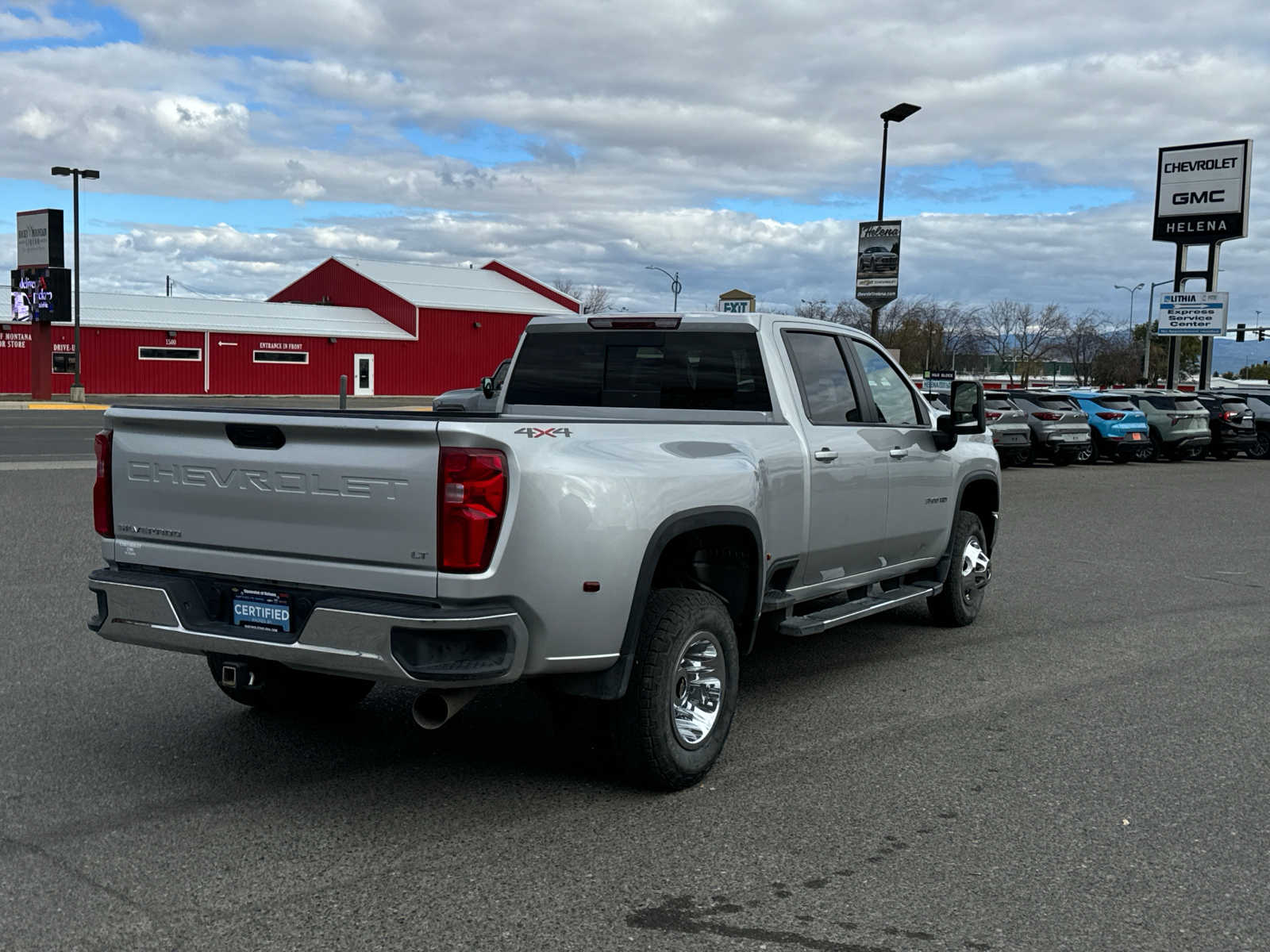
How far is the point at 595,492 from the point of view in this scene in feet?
14.6

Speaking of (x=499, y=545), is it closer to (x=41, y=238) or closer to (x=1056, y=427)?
(x=1056, y=427)

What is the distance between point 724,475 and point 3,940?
9.75 ft

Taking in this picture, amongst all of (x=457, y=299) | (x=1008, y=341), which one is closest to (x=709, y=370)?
(x=457, y=299)

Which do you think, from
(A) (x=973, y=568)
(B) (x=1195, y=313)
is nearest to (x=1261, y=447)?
(B) (x=1195, y=313)

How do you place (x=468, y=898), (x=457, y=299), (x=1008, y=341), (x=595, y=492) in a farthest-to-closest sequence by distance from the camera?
(x=1008, y=341) < (x=457, y=299) < (x=595, y=492) < (x=468, y=898)

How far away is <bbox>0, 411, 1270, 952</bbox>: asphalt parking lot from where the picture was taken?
12.3 ft

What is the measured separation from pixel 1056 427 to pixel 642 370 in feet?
69.2

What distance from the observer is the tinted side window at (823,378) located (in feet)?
20.6

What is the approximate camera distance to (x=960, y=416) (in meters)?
7.25

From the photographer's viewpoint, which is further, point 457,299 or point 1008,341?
point 1008,341

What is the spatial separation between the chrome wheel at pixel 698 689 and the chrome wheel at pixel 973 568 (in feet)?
11.1

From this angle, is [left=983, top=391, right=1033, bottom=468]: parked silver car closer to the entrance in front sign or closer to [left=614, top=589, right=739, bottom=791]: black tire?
[left=614, top=589, right=739, bottom=791]: black tire

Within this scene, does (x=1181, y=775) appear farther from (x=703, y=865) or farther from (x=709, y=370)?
(x=709, y=370)

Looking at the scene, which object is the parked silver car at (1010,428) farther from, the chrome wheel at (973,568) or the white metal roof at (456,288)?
the white metal roof at (456,288)
